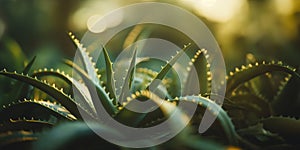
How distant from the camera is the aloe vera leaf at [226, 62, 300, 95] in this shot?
2.59ft

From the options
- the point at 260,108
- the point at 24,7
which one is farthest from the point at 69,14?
the point at 260,108

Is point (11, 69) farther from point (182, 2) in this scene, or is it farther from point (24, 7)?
point (24, 7)

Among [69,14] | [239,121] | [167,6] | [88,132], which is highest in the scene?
[69,14]

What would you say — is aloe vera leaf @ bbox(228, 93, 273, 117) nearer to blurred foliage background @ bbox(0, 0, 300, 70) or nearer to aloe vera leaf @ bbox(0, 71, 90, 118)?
aloe vera leaf @ bbox(0, 71, 90, 118)

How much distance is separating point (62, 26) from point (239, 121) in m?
2.06

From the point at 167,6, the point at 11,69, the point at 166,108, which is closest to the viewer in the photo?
the point at 166,108

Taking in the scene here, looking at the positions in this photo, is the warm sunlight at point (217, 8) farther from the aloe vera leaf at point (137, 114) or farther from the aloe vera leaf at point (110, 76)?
the aloe vera leaf at point (137, 114)

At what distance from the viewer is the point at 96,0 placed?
9.76 ft

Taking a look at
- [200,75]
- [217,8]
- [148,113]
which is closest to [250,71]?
[200,75]

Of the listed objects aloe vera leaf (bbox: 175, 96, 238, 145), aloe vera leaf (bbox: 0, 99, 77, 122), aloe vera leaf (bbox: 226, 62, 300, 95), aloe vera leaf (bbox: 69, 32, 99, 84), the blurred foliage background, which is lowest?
aloe vera leaf (bbox: 175, 96, 238, 145)

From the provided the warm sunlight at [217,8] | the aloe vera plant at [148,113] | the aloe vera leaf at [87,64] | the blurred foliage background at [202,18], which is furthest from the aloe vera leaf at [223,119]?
the warm sunlight at [217,8]

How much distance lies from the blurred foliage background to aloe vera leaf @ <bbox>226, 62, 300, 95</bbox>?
1.89 feet

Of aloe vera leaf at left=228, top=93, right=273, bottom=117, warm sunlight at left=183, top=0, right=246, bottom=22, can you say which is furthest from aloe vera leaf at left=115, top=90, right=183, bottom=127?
warm sunlight at left=183, top=0, right=246, bottom=22

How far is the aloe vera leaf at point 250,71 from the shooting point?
789 millimetres
